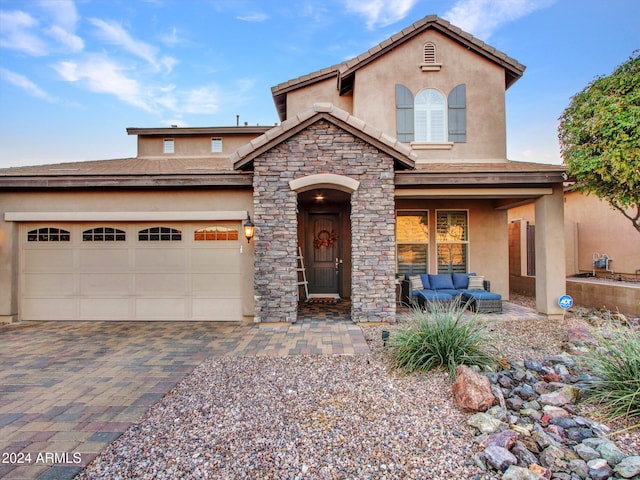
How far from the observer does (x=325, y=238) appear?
1017 cm

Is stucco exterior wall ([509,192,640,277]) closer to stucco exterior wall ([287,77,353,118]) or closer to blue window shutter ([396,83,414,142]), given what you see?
blue window shutter ([396,83,414,142])

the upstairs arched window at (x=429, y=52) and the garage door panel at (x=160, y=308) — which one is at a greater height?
the upstairs arched window at (x=429, y=52)

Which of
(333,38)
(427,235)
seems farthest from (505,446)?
(333,38)

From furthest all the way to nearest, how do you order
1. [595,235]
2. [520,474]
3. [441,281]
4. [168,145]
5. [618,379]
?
[168,145] < [595,235] < [441,281] < [618,379] < [520,474]

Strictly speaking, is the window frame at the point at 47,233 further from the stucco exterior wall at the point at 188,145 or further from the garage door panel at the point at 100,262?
the stucco exterior wall at the point at 188,145

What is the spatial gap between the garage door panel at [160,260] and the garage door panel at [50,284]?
168cm

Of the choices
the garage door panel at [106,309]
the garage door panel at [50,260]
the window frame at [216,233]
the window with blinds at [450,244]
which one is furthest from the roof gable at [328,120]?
the garage door panel at [50,260]

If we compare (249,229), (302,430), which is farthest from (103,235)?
(302,430)

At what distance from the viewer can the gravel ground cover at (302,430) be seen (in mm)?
2391

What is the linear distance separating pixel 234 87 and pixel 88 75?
5337 millimetres

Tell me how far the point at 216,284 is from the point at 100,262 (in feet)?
9.24

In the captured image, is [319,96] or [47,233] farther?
[319,96]

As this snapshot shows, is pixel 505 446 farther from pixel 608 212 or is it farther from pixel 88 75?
pixel 88 75

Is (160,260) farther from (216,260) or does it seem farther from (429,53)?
(429,53)
